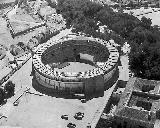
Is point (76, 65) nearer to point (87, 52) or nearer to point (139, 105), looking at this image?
point (87, 52)

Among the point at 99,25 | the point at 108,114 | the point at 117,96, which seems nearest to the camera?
the point at 108,114

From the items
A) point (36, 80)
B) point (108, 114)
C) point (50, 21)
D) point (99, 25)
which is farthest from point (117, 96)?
point (50, 21)

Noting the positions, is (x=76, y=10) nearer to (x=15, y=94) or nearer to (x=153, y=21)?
(x=153, y=21)

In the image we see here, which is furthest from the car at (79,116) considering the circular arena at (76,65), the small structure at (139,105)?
the circular arena at (76,65)

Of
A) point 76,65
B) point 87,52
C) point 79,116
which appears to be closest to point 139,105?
point 79,116

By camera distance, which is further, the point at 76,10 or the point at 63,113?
the point at 76,10

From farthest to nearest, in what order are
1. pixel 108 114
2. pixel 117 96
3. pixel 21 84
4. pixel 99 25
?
pixel 99 25 < pixel 21 84 < pixel 117 96 < pixel 108 114

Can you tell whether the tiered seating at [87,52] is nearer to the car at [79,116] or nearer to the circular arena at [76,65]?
the circular arena at [76,65]
